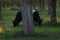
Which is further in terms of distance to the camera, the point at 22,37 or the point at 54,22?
the point at 54,22

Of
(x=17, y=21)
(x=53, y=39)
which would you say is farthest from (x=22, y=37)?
(x=17, y=21)

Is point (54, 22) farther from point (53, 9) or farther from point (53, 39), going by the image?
point (53, 39)

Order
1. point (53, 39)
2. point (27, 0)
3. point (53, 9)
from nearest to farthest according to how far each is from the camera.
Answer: point (53, 39) → point (27, 0) → point (53, 9)

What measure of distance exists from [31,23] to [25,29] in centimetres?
39

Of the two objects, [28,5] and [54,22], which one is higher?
[28,5]

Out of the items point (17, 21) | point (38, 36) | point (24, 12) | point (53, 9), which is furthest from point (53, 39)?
point (53, 9)

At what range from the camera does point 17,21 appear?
19.0m

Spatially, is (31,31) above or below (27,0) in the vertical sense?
below

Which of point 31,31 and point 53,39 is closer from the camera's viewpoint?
point 53,39

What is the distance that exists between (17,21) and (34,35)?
6156mm

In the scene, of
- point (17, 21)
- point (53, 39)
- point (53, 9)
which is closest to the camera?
point (53, 39)

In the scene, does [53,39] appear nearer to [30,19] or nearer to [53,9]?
[30,19]

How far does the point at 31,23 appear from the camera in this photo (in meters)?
13.1

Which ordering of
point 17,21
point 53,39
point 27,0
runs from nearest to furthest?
point 53,39 < point 27,0 < point 17,21
